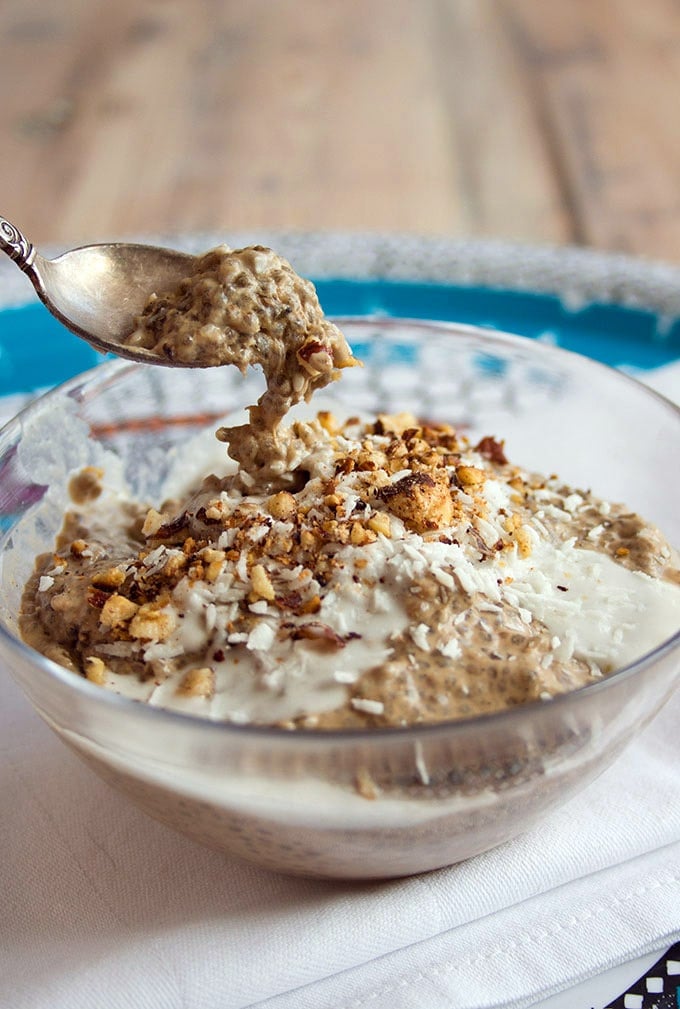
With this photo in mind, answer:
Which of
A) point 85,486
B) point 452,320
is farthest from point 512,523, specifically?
point 452,320

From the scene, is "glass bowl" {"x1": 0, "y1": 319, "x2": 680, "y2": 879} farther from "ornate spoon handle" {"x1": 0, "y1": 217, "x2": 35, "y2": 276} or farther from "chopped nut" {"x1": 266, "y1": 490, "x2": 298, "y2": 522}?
"chopped nut" {"x1": 266, "y1": 490, "x2": 298, "y2": 522}

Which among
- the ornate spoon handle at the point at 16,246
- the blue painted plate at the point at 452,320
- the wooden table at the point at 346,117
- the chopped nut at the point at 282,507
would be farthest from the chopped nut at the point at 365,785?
the wooden table at the point at 346,117

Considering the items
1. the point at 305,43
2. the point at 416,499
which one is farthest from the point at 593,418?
the point at 305,43

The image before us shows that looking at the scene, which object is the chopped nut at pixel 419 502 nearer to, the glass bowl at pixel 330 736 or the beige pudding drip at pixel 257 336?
the beige pudding drip at pixel 257 336

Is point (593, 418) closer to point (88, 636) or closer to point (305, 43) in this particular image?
point (88, 636)

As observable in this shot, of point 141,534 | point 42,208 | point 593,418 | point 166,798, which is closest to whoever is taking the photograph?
point 166,798

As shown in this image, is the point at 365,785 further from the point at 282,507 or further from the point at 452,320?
the point at 452,320
